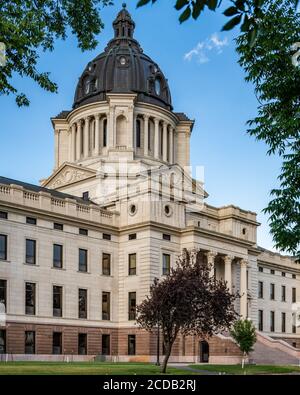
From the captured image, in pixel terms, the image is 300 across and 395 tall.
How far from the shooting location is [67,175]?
7900 cm

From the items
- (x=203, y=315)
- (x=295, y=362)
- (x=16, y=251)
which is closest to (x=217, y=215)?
(x=295, y=362)

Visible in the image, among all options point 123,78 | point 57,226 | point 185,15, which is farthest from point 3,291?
point 185,15

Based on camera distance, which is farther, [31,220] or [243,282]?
[243,282]

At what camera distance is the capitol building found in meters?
55.2

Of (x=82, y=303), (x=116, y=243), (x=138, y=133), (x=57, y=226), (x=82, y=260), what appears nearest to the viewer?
(x=57, y=226)

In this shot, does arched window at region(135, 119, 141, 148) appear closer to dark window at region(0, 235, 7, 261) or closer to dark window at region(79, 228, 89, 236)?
dark window at region(79, 228, 89, 236)

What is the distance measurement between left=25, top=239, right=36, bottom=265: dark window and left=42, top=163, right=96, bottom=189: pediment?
787 inches

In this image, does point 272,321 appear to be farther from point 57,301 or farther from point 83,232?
point 57,301

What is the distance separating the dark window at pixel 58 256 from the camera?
189ft

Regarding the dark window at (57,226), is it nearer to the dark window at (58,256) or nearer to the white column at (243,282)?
the dark window at (58,256)

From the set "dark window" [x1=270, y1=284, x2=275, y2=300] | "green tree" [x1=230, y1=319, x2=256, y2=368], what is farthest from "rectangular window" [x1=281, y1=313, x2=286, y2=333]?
"green tree" [x1=230, y1=319, x2=256, y2=368]

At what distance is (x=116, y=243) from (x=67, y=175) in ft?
60.9

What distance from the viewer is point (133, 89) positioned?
273 feet

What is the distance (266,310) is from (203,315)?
44039mm
